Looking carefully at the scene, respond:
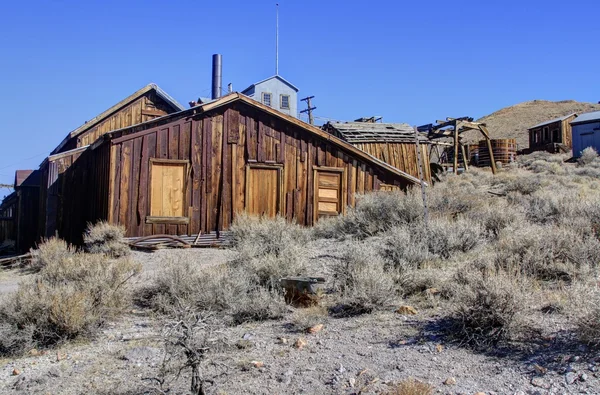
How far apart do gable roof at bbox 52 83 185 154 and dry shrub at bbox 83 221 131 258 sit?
740 centimetres

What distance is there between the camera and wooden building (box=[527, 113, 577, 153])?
129 feet

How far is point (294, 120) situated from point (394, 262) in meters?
8.08

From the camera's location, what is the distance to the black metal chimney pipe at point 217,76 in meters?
27.1

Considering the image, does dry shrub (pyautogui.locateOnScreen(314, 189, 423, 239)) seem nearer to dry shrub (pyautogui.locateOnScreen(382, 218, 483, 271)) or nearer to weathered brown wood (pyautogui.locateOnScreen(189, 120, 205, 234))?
dry shrub (pyautogui.locateOnScreen(382, 218, 483, 271))

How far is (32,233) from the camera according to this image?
820 inches

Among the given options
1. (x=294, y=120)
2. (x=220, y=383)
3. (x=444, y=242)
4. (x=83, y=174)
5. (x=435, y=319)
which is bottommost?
(x=220, y=383)

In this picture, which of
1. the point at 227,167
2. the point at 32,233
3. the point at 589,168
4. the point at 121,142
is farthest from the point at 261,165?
the point at 589,168

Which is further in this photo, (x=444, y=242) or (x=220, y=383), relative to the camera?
(x=444, y=242)

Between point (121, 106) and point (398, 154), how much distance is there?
441 inches

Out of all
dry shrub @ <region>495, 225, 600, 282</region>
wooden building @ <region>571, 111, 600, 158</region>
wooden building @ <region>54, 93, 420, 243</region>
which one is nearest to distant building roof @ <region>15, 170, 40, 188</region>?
wooden building @ <region>54, 93, 420, 243</region>

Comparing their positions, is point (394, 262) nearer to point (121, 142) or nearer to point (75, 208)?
point (121, 142)

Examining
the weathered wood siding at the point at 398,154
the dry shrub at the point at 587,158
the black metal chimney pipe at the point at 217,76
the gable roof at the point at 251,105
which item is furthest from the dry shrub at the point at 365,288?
the dry shrub at the point at 587,158

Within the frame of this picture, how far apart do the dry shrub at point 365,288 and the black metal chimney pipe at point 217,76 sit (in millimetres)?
20562

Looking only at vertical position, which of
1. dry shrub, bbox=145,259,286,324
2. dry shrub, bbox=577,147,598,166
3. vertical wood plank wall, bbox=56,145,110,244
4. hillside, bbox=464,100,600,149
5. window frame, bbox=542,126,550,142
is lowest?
dry shrub, bbox=145,259,286,324
